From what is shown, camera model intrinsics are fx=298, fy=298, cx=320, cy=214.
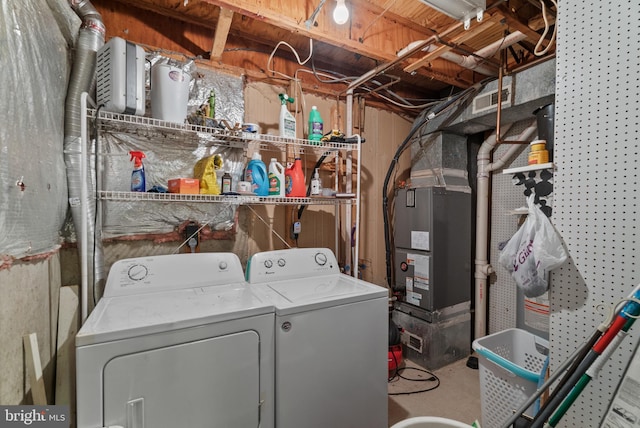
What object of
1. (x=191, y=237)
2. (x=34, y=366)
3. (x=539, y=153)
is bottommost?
(x=34, y=366)

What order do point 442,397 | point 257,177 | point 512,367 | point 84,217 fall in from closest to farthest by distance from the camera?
point 84,217
point 512,367
point 257,177
point 442,397

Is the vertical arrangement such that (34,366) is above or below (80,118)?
below

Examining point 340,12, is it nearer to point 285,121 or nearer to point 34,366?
point 285,121

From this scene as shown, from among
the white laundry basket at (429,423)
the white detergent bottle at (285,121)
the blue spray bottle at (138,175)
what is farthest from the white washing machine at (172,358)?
the white detergent bottle at (285,121)

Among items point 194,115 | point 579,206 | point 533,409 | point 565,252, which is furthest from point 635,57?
point 194,115

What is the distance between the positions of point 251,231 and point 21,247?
1.28m

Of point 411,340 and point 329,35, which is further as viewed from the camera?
point 411,340

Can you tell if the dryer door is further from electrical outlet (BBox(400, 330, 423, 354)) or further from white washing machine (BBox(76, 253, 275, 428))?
electrical outlet (BBox(400, 330, 423, 354))

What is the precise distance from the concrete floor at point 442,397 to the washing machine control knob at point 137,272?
1806 millimetres

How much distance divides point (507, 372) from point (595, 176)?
108cm

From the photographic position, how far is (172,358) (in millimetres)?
1171

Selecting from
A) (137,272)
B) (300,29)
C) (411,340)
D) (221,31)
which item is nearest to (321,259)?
(137,272)

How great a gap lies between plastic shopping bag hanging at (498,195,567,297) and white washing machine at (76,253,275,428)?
1.16m

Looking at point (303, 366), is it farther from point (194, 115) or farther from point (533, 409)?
point (194, 115)
